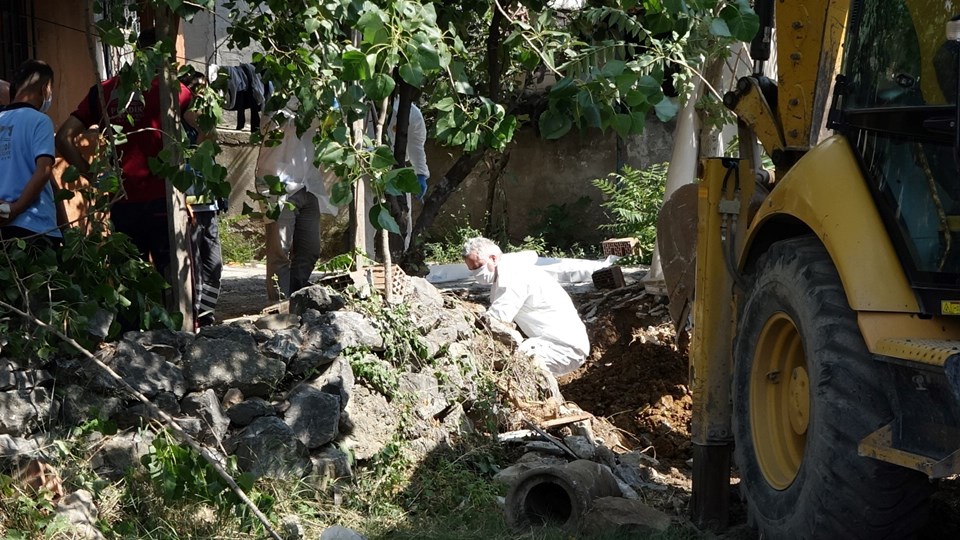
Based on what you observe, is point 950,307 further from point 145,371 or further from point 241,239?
point 241,239

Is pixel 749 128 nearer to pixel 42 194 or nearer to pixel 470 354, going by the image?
pixel 470 354

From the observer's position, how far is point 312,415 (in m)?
5.39

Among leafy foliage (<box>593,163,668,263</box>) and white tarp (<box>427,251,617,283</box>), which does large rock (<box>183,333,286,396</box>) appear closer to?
white tarp (<box>427,251,617,283</box>)

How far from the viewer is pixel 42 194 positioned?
225 inches

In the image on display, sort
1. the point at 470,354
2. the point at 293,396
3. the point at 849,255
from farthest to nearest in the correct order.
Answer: the point at 470,354, the point at 293,396, the point at 849,255

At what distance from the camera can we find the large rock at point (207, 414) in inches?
202

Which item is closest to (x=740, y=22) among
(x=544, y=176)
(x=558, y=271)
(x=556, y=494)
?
(x=556, y=494)

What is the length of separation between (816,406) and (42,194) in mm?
3847

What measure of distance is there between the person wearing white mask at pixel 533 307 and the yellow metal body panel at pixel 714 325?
2.87 meters

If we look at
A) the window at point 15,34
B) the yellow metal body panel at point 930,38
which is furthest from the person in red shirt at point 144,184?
the yellow metal body panel at point 930,38

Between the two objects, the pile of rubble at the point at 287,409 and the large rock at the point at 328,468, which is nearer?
the pile of rubble at the point at 287,409

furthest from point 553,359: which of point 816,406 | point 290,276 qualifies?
point 816,406

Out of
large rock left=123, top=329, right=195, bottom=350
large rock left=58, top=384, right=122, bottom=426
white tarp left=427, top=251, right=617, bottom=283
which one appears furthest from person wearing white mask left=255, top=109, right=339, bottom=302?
white tarp left=427, top=251, right=617, bottom=283

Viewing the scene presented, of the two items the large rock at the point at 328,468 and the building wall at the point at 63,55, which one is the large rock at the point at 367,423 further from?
the building wall at the point at 63,55
